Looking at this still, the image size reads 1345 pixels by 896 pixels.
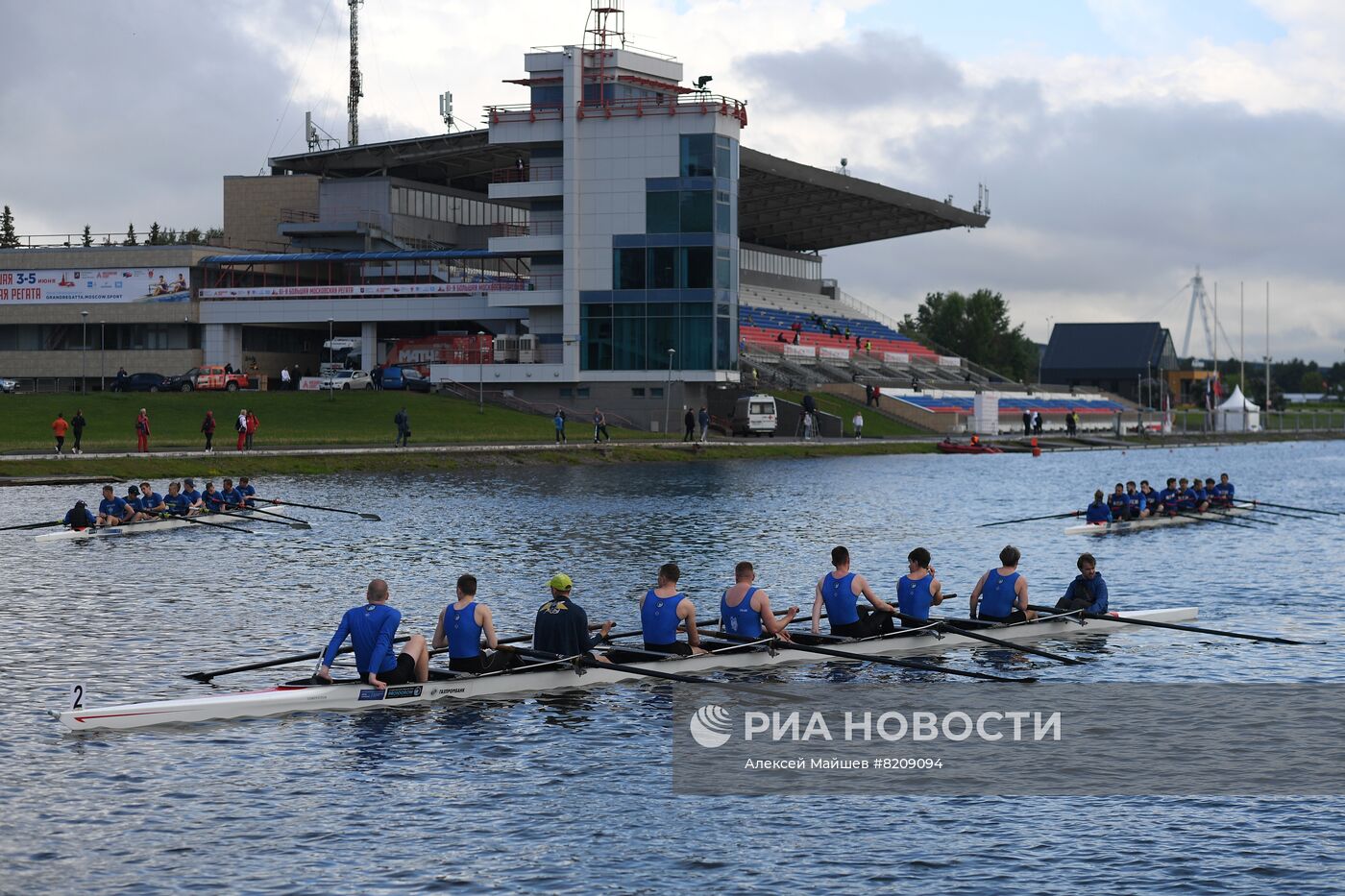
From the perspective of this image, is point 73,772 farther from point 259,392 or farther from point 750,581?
point 259,392

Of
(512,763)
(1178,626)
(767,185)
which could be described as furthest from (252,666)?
(767,185)

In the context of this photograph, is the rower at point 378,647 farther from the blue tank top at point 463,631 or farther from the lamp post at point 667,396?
the lamp post at point 667,396

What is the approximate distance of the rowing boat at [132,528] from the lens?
4394 centimetres

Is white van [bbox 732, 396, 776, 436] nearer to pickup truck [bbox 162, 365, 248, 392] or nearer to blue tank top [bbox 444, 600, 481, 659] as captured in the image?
pickup truck [bbox 162, 365, 248, 392]

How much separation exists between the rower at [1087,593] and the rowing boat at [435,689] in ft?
11.7

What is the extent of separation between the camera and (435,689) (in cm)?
2189

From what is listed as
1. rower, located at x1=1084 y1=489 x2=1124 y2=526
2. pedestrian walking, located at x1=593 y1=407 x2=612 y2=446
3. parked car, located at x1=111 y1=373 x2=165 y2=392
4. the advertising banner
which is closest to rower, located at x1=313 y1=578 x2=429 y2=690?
rower, located at x1=1084 y1=489 x2=1124 y2=526

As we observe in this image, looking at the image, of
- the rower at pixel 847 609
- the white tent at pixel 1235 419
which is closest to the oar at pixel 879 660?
the rower at pixel 847 609

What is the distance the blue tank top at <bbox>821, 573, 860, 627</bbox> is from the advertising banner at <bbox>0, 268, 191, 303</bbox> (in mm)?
97886

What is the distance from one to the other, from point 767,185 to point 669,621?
102m

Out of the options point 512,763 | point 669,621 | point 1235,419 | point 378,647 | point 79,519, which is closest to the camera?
point 512,763

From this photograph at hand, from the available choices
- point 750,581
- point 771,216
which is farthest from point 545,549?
point 771,216

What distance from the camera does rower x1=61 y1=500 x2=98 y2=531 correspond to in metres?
43.8

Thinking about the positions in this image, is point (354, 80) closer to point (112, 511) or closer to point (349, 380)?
point (349, 380)
